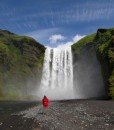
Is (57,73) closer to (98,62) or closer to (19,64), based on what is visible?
(19,64)

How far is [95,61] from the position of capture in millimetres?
127438

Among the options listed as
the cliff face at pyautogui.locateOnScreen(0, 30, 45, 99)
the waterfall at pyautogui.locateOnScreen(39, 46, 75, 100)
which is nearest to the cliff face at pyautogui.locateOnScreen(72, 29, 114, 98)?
the waterfall at pyautogui.locateOnScreen(39, 46, 75, 100)

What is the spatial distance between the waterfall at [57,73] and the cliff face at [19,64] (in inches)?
127

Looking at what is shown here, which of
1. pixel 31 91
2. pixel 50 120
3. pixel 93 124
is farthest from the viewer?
pixel 31 91

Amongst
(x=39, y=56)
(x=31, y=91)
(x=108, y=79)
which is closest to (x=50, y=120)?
(x=108, y=79)

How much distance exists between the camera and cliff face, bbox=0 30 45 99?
125438mm

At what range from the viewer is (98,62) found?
405 feet

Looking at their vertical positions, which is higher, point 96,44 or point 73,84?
point 96,44

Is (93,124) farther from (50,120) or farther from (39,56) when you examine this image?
(39,56)

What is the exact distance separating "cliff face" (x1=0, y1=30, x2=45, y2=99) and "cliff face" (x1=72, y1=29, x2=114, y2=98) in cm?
1831

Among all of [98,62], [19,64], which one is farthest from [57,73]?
[98,62]

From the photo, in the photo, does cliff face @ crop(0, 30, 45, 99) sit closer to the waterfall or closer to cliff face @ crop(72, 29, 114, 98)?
the waterfall

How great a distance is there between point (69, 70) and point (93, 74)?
16652 mm

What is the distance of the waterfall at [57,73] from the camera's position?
13388 centimetres
